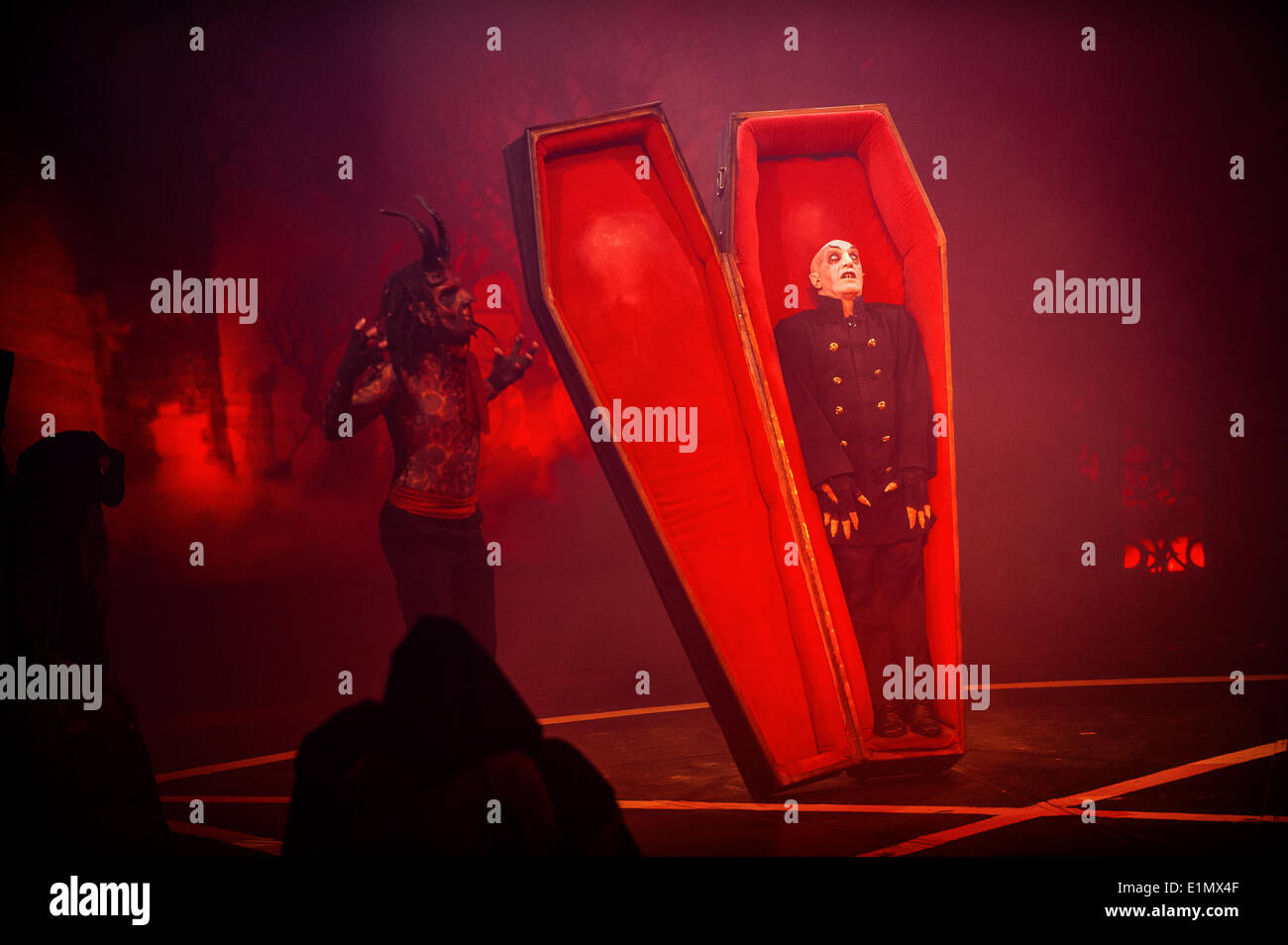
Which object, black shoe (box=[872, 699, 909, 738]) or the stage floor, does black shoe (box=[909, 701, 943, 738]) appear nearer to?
black shoe (box=[872, 699, 909, 738])

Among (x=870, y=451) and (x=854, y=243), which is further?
(x=854, y=243)

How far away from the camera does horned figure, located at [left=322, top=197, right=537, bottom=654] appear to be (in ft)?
9.76

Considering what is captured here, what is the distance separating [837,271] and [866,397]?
0.45 m

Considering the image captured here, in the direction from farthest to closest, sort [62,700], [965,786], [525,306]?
[525,306], [965,786], [62,700]

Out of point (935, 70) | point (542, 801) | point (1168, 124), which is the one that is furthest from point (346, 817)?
point (1168, 124)

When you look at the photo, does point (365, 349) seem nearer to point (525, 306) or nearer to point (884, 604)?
point (525, 306)

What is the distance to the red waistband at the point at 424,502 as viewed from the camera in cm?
299

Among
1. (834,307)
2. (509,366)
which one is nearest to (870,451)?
(834,307)

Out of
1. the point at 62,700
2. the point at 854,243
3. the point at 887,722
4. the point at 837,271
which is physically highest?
the point at 854,243

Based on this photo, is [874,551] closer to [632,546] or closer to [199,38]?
[632,546]

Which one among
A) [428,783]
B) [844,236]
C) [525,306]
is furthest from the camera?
[525,306]

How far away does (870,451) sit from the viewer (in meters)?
3.12

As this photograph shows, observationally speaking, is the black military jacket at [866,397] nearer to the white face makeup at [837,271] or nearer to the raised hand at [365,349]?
the white face makeup at [837,271]
